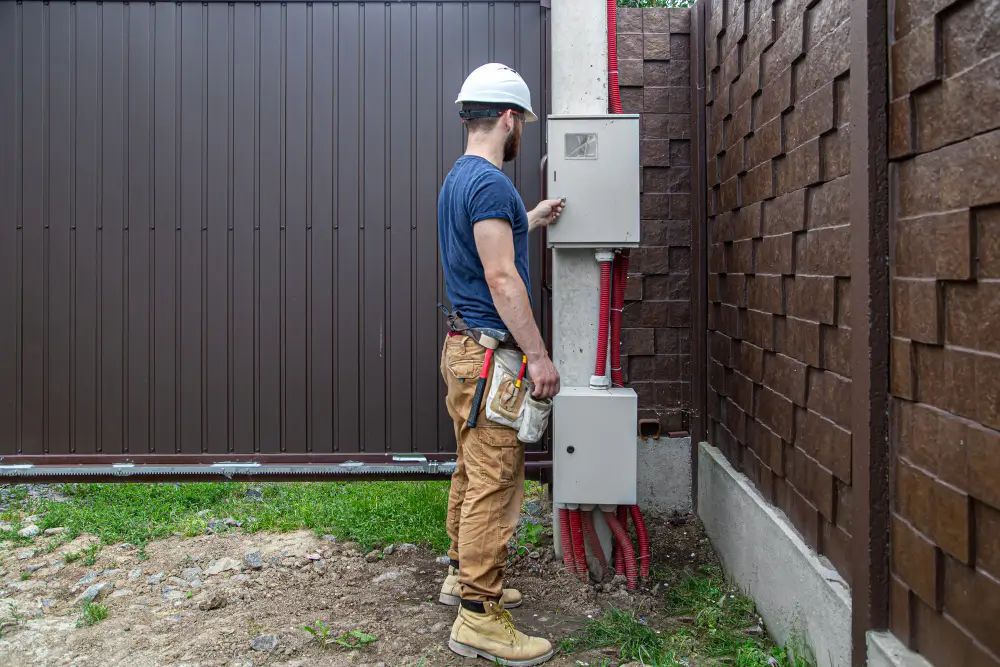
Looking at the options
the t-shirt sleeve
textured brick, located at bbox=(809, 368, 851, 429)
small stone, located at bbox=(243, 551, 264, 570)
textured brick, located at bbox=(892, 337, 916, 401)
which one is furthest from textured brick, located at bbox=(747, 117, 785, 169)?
small stone, located at bbox=(243, 551, 264, 570)

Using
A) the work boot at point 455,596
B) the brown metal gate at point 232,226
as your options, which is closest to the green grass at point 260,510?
the brown metal gate at point 232,226

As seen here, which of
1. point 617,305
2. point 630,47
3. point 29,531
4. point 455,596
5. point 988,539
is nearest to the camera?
point 988,539

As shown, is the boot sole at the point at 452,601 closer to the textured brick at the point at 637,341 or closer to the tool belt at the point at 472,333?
the tool belt at the point at 472,333

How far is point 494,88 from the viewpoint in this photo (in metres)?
2.68

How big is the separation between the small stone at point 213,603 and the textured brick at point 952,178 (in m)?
2.48

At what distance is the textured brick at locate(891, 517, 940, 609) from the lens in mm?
1617

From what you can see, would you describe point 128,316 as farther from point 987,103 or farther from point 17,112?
point 987,103

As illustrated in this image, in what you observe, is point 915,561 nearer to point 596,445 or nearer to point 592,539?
point 596,445

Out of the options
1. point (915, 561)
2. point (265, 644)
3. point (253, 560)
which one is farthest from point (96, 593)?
point (915, 561)

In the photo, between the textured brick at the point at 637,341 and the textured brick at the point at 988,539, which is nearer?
the textured brick at the point at 988,539

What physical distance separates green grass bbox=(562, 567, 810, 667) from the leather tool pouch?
Answer: 69 centimetres

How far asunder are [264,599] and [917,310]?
2372 millimetres

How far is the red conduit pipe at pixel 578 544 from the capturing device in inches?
124

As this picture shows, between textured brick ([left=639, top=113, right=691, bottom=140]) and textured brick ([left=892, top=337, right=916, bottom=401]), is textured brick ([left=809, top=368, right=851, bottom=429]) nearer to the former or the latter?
textured brick ([left=892, top=337, right=916, bottom=401])
